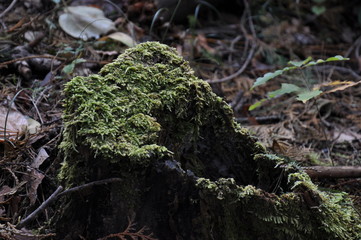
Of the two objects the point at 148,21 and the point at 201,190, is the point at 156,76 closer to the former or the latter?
the point at 201,190

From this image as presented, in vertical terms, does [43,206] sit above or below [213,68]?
above

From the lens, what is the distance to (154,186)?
1.63 m

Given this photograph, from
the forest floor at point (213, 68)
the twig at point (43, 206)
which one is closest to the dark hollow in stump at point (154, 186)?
the twig at point (43, 206)

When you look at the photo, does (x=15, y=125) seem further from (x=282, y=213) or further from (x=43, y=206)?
(x=282, y=213)

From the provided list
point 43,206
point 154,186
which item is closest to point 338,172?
point 154,186

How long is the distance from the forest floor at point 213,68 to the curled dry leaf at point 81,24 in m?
0.01

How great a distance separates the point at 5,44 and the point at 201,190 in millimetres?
2529

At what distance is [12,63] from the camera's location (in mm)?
3037

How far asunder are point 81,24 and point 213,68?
65.1 inches

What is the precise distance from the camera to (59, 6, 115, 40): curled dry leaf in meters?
3.85

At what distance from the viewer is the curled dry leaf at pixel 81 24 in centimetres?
385

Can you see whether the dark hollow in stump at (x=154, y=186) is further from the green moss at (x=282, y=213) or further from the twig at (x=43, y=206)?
the twig at (x=43, y=206)

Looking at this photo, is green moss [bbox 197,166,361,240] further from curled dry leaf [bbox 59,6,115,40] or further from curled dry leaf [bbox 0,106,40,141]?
curled dry leaf [bbox 59,6,115,40]

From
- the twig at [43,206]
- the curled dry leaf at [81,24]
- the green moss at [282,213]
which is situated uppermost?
the green moss at [282,213]
